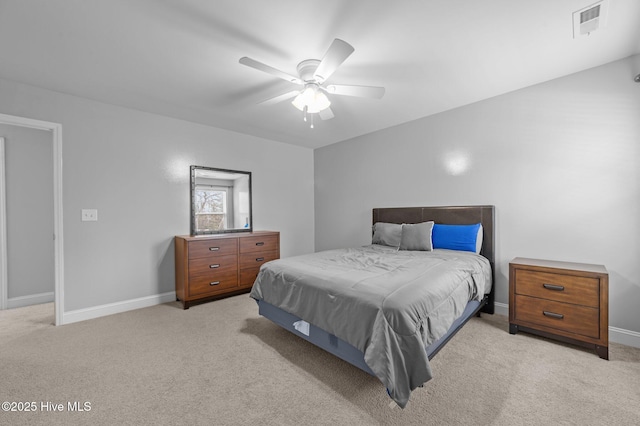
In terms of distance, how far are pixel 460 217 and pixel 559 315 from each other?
53.1 inches

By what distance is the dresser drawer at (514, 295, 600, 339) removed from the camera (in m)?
2.16

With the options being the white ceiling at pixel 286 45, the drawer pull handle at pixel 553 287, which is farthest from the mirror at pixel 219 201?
the drawer pull handle at pixel 553 287

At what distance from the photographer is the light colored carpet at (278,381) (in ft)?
5.06

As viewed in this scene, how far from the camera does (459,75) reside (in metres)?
2.58

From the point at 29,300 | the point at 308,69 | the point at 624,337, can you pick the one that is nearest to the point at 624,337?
the point at 624,337

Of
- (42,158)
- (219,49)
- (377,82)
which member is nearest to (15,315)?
(42,158)

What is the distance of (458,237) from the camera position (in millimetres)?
3105

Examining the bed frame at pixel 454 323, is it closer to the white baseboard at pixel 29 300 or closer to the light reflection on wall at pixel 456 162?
the light reflection on wall at pixel 456 162

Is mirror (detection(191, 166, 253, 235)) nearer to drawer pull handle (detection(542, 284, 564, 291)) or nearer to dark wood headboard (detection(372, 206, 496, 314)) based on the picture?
dark wood headboard (detection(372, 206, 496, 314))

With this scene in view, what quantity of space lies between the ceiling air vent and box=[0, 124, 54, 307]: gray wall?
580 centimetres

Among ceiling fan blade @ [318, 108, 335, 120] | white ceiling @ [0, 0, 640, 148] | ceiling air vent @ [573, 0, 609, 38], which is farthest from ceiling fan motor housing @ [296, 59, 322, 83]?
ceiling air vent @ [573, 0, 609, 38]

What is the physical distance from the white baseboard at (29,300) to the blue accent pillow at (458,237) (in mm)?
5254

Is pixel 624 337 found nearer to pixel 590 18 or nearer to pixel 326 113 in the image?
pixel 590 18

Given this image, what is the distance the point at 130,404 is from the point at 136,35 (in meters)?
2.53
